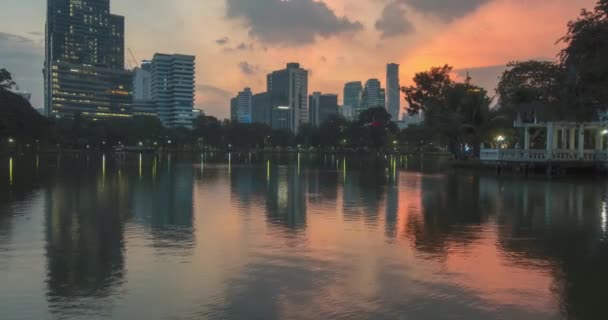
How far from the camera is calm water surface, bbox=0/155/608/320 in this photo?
769 centimetres

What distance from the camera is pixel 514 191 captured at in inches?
→ 1061

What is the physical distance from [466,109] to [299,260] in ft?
151

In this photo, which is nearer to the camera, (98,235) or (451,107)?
(98,235)

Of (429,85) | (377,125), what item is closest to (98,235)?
(429,85)

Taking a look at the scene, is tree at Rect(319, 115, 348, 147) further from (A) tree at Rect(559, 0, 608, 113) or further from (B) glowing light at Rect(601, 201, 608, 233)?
(B) glowing light at Rect(601, 201, 608, 233)

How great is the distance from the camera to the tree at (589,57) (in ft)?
88.0

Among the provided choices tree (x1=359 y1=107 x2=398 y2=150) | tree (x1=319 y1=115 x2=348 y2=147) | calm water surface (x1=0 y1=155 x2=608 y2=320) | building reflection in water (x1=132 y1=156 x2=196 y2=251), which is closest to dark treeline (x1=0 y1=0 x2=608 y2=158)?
tree (x1=359 y1=107 x2=398 y2=150)

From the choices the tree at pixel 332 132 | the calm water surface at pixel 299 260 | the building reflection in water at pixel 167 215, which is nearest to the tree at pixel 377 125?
the tree at pixel 332 132

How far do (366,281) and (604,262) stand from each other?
5109 millimetres

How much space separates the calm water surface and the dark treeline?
37.9ft

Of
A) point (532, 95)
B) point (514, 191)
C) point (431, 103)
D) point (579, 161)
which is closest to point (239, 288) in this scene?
point (514, 191)

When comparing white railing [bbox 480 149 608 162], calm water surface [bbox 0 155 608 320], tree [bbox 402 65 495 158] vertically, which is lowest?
calm water surface [bbox 0 155 608 320]

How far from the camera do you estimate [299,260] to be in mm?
10594

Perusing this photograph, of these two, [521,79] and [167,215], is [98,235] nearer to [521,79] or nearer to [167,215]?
[167,215]
